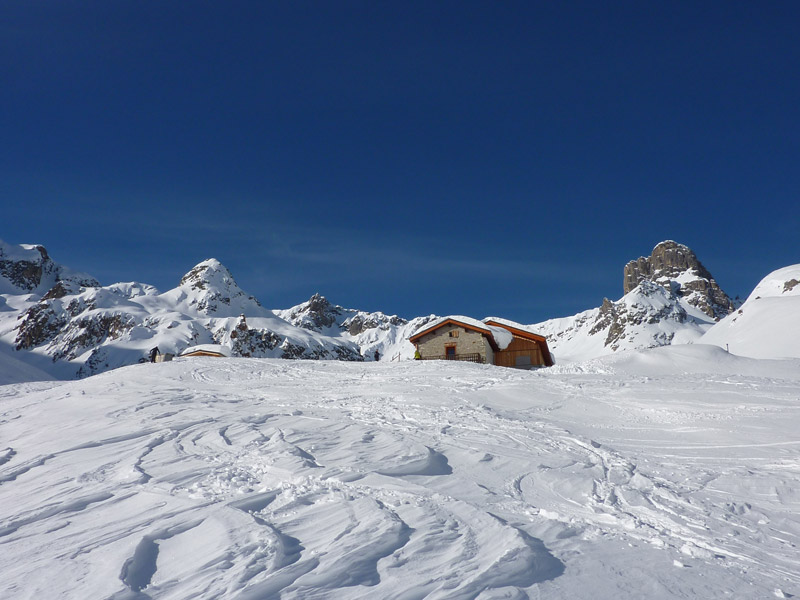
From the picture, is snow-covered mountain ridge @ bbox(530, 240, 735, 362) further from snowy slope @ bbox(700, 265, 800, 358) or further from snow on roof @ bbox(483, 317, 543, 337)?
snow on roof @ bbox(483, 317, 543, 337)

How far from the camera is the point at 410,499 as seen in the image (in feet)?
15.7

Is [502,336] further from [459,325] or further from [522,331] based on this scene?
[459,325]

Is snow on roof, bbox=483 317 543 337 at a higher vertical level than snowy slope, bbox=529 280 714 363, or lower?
lower

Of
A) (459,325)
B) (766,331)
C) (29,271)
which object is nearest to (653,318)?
(766,331)

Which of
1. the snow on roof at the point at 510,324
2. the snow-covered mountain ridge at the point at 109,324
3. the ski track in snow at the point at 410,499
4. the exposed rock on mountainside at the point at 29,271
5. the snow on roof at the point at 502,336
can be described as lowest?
the ski track in snow at the point at 410,499

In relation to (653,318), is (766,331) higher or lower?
lower

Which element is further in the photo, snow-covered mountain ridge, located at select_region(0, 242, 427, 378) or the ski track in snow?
snow-covered mountain ridge, located at select_region(0, 242, 427, 378)

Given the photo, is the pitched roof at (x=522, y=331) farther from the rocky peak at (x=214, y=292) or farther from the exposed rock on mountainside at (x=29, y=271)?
the exposed rock on mountainside at (x=29, y=271)

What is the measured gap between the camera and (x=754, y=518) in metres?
4.65

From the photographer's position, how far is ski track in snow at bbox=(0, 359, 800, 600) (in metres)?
3.25

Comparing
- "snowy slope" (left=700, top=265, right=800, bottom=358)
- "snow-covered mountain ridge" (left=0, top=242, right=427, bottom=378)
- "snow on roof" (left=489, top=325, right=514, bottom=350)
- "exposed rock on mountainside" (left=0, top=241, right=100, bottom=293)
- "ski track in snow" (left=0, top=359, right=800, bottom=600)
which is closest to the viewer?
"ski track in snow" (left=0, top=359, right=800, bottom=600)

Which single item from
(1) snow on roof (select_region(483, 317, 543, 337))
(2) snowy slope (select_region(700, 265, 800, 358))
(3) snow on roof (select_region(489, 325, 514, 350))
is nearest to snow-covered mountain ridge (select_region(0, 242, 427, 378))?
(2) snowy slope (select_region(700, 265, 800, 358))

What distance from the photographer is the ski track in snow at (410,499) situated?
3254 mm

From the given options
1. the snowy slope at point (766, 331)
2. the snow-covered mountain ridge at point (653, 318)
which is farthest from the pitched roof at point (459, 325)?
the snow-covered mountain ridge at point (653, 318)
